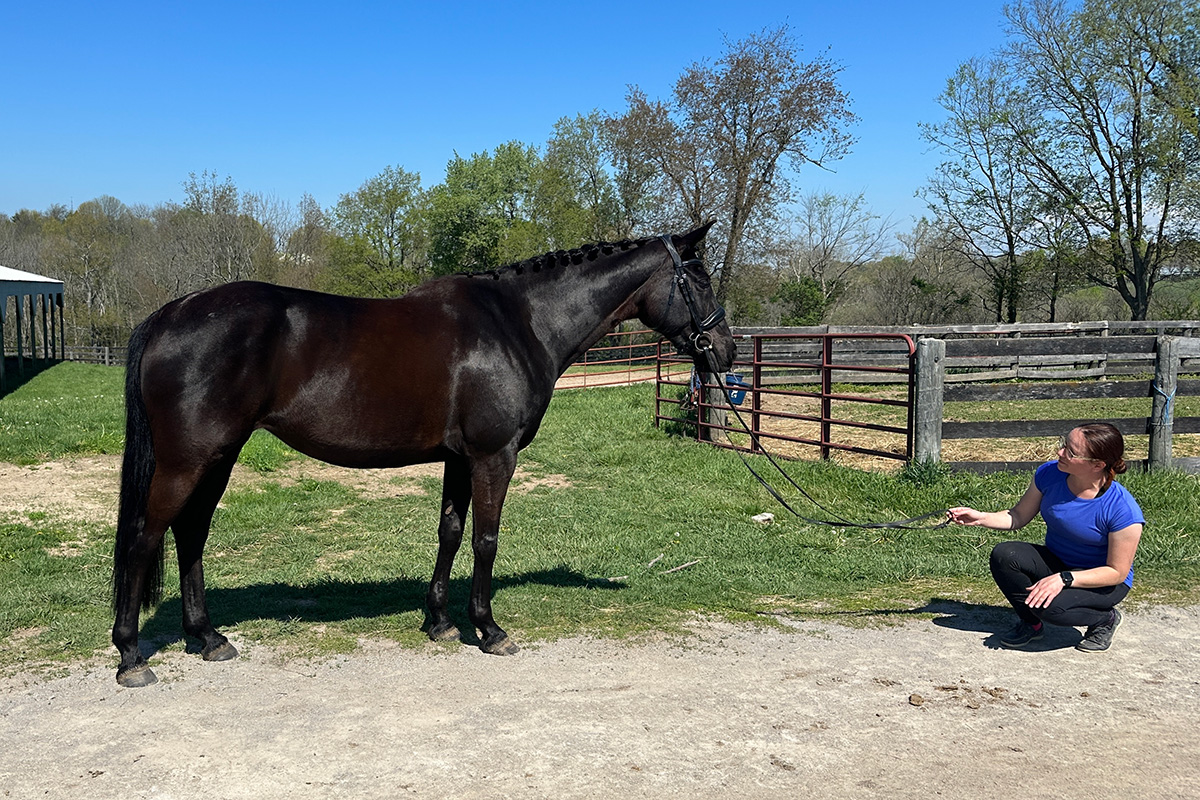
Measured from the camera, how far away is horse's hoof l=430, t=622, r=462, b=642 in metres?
4.53

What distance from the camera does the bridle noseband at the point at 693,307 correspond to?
4836mm

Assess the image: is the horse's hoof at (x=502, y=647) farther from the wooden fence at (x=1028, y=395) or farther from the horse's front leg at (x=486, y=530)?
the wooden fence at (x=1028, y=395)

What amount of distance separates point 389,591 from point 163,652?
4.81ft

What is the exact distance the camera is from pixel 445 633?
4539 mm

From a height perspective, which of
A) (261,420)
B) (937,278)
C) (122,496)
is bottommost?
(122,496)

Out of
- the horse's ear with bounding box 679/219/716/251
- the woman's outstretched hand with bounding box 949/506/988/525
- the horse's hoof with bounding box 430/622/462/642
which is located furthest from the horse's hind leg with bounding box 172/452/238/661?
the woman's outstretched hand with bounding box 949/506/988/525

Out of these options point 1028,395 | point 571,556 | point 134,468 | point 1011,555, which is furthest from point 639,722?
point 1028,395

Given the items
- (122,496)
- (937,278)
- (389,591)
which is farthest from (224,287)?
(937,278)

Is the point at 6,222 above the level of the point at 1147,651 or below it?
above

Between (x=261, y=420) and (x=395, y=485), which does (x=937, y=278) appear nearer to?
(x=395, y=485)

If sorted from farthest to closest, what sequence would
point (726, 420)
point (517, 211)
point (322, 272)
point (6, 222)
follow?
point (6, 222) < point (517, 211) < point (322, 272) < point (726, 420)

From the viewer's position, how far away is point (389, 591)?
216 inches

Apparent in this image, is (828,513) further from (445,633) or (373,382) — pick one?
(373,382)

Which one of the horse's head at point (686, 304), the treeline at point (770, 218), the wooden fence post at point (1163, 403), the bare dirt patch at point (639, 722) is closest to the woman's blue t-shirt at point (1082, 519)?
the bare dirt patch at point (639, 722)
